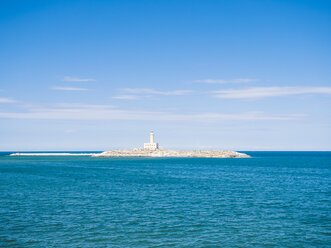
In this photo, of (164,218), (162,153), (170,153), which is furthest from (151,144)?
(164,218)

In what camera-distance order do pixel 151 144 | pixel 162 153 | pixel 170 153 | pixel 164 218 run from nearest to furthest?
pixel 164 218 < pixel 162 153 < pixel 170 153 < pixel 151 144

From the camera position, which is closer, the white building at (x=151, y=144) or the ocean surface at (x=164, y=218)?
the ocean surface at (x=164, y=218)

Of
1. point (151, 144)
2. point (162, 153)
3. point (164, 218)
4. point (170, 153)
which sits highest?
point (151, 144)

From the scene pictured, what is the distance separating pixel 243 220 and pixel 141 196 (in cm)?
1495

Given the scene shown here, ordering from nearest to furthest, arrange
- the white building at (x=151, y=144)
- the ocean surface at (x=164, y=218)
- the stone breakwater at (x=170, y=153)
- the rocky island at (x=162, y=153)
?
the ocean surface at (x=164, y=218) < the rocky island at (x=162, y=153) < the stone breakwater at (x=170, y=153) < the white building at (x=151, y=144)

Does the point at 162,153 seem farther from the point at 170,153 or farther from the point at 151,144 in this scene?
the point at 151,144

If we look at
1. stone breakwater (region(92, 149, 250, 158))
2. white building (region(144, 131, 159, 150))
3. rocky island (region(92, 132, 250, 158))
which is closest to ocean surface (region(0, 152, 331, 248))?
rocky island (region(92, 132, 250, 158))

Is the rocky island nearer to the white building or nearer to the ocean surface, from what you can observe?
the white building

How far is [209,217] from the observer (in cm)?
2833

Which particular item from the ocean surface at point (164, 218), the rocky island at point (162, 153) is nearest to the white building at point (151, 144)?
the rocky island at point (162, 153)

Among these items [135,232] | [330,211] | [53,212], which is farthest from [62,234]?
[330,211]

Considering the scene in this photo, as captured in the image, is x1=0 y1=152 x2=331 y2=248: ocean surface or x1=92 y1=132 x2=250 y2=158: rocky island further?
x1=92 y1=132 x2=250 y2=158: rocky island

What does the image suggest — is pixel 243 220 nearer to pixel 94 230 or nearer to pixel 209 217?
pixel 209 217

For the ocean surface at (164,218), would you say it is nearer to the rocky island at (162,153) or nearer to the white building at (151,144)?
the rocky island at (162,153)
